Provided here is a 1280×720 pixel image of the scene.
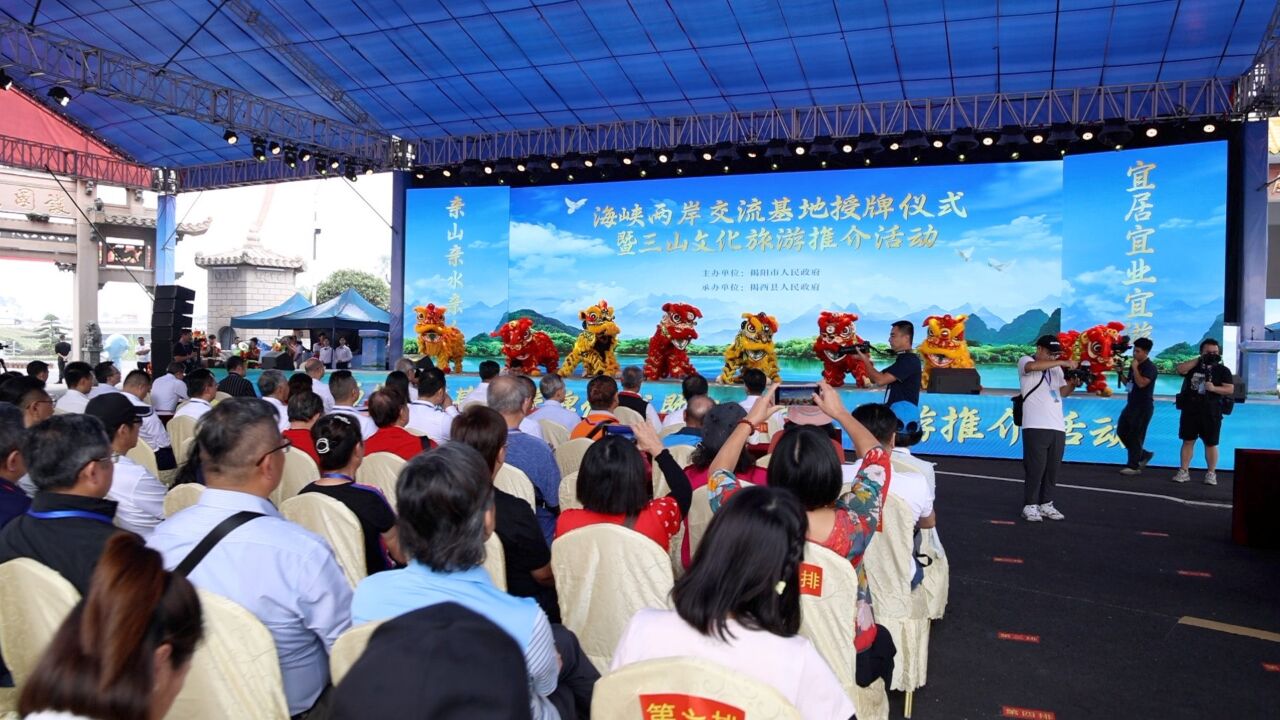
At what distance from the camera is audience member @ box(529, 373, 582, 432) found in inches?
186

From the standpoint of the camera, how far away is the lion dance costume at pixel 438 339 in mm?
11891

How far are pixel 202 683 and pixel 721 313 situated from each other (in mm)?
10417

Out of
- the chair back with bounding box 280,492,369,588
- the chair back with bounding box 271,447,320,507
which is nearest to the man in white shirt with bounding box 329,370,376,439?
the chair back with bounding box 271,447,320,507

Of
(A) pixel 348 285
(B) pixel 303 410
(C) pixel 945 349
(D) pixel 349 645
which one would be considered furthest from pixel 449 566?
(A) pixel 348 285

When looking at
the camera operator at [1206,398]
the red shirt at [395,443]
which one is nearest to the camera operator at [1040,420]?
the camera operator at [1206,398]

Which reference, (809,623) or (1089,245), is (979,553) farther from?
(1089,245)

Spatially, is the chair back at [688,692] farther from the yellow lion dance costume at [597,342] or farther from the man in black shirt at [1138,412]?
the yellow lion dance costume at [597,342]

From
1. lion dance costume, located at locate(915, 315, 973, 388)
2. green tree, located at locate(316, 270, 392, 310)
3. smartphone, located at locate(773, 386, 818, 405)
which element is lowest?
smartphone, located at locate(773, 386, 818, 405)

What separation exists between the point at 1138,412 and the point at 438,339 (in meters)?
Result: 8.18

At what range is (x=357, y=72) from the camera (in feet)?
34.3

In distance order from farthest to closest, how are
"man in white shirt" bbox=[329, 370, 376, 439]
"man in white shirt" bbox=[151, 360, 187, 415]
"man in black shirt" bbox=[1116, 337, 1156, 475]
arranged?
1. "man in black shirt" bbox=[1116, 337, 1156, 475]
2. "man in white shirt" bbox=[151, 360, 187, 415]
3. "man in white shirt" bbox=[329, 370, 376, 439]

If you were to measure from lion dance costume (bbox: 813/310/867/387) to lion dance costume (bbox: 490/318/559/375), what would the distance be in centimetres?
333

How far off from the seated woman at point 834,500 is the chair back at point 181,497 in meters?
1.66

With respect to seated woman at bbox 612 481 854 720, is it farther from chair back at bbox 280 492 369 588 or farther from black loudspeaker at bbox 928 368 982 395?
black loudspeaker at bbox 928 368 982 395
